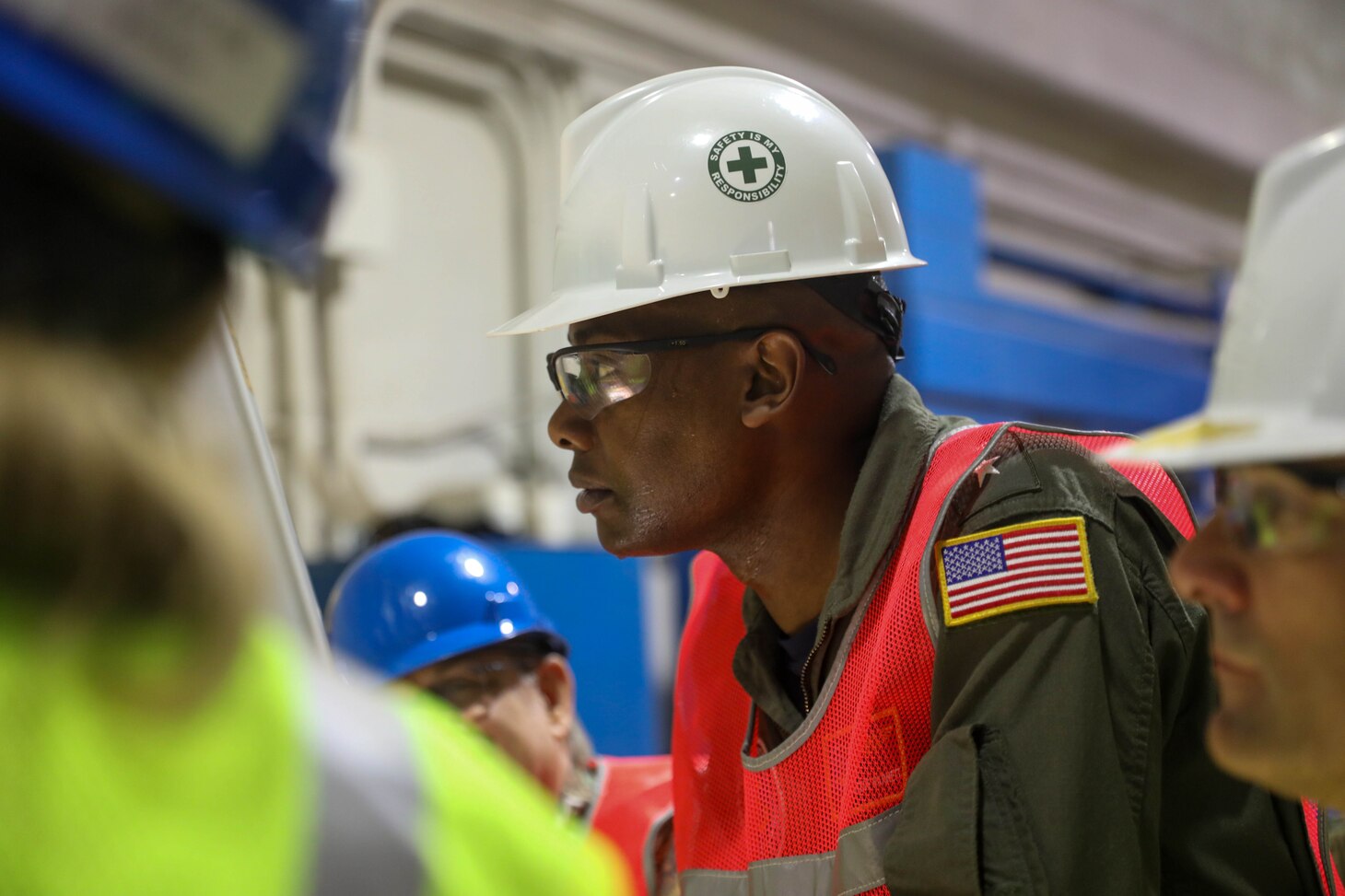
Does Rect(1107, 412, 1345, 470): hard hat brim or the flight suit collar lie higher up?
Rect(1107, 412, 1345, 470): hard hat brim

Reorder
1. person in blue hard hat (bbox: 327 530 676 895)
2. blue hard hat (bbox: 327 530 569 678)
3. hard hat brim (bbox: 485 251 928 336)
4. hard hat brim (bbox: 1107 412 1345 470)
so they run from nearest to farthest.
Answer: hard hat brim (bbox: 1107 412 1345 470)
hard hat brim (bbox: 485 251 928 336)
person in blue hard hat (bbox: 327 530 676 895)
blue hard hat (bbox: 327 530 569 678)

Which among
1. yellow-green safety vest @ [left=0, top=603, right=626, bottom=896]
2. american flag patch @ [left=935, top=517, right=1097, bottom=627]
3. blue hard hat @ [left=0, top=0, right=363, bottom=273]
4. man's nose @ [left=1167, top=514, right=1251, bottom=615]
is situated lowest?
american flag patch @ [left=935, top=517, right=1097, bottom=627]

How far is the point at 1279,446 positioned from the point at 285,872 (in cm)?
87

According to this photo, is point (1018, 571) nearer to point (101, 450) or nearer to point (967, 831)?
point (967, 831)

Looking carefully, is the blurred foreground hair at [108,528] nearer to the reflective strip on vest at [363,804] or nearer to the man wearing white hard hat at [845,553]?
the reflective strip on vest at [363,804]

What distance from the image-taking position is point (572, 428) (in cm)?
209

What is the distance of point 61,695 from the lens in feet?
1.85

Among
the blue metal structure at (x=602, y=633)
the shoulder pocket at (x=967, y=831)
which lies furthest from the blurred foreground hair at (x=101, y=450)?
the blue metal structure at (x=602, y=633)

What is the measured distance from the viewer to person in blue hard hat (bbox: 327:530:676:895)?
9.09 ft

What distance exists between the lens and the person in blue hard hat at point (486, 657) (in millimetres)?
2771

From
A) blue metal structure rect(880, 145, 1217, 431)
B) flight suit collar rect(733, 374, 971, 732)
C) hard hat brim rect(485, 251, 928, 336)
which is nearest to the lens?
flight suit collar rect(733, 374, 971, 732)

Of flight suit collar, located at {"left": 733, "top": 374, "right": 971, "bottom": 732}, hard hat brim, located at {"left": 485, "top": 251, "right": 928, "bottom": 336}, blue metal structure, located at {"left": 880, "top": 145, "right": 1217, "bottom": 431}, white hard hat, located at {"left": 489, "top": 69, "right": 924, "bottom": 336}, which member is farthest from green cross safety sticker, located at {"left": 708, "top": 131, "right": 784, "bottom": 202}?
blue metal structure, located at {"left": 880, "top": 145, "right": 1217, "bottom": 431}

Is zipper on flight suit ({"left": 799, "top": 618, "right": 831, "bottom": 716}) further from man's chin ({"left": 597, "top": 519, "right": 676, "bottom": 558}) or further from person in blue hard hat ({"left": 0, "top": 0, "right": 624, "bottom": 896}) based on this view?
person in blue hard hat ({"left": 0, "top": 0, "right": 624, "bottom": 896})

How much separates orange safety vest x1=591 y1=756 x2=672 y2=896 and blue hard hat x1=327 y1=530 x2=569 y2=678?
32cm
